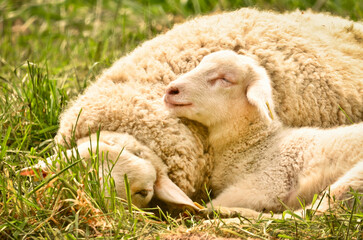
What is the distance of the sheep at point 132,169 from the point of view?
11.1 feet

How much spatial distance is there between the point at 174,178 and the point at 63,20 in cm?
506

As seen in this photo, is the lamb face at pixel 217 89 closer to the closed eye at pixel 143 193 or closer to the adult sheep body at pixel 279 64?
the adult sheep body at pixel 279 64

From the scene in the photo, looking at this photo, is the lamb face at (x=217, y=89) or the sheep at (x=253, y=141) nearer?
the sheep at (x=253, y=141)

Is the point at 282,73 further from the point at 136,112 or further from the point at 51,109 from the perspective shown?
→ the point at 51,109

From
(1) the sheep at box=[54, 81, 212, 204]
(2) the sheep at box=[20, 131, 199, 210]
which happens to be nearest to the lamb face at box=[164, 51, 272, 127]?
(1) the sheep at box=[54, 81, 212, 204]

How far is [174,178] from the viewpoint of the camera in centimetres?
374

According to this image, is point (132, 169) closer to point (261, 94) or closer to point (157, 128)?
point (157, 128)

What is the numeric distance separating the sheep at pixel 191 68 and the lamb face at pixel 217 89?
12 centimetres

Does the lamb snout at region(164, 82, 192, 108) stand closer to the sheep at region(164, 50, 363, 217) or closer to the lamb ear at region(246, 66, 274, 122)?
the sheep at region(164, 50, 363, 217)

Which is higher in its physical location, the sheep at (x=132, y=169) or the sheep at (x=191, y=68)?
the sheep at (x=191, y=68)

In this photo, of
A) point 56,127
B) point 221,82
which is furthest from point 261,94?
point 56,127

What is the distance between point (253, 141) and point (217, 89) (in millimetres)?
443

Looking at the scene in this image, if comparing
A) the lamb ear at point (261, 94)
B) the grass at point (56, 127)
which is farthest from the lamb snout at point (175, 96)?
the grass at point (56, 127)

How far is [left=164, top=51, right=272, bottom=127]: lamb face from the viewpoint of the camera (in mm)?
3865
